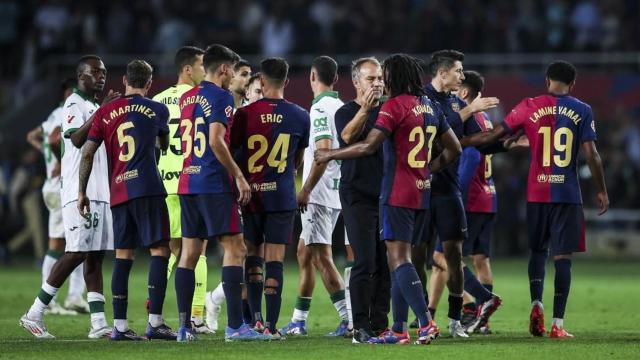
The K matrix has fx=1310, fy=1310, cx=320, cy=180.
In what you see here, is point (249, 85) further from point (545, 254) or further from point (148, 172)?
point (545, 254)

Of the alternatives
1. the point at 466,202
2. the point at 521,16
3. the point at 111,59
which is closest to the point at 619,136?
the point at 521,16

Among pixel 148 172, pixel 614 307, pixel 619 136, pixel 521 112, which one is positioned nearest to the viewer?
pixel 148 172

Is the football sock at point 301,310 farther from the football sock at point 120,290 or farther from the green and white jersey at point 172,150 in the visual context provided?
the football sock at point 120,290

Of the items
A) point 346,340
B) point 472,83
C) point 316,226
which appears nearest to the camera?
point 346,340

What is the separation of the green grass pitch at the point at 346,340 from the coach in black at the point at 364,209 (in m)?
Result: 0.42

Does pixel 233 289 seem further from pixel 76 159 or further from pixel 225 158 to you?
pixel 76 159

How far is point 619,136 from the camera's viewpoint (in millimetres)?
31109

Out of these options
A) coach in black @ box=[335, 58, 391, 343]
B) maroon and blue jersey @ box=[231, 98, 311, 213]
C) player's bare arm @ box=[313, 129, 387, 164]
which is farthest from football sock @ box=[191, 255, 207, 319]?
player's bare arm @ box=[313, 129, 387, 164]

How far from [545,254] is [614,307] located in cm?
428

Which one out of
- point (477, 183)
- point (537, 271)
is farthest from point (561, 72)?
point (537, 271)

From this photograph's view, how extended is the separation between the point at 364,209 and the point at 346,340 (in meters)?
1.40

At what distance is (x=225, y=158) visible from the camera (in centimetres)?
1210

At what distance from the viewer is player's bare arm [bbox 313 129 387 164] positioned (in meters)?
11.9

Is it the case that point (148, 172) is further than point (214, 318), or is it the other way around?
point (214, 318)
